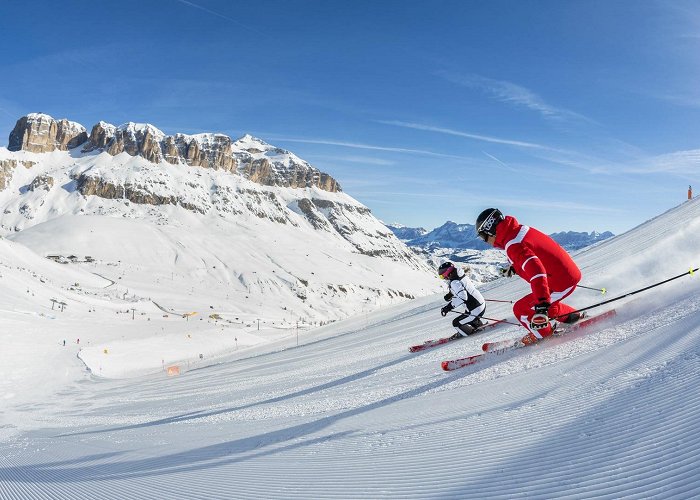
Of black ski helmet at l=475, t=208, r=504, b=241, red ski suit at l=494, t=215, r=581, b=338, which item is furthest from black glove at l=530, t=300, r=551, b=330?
black ski helmet at l=475, t=208, r=504, b=241

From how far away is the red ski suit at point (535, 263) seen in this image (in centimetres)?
691

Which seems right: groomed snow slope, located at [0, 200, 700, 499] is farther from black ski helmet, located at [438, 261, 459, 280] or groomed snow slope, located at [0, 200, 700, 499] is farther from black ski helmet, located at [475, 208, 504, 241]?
black ski helmet, located at [475, 208, 504, 241]

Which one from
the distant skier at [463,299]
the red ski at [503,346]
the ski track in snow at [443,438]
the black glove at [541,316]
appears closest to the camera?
the ski track in snow at [443,438]

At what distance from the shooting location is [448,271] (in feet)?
36.0

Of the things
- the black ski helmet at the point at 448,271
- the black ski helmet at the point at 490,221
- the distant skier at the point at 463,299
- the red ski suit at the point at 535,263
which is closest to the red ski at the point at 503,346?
the red ski suit at the point at 535,263

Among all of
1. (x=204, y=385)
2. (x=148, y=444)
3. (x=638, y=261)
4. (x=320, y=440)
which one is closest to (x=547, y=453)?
(x=320, y=440)

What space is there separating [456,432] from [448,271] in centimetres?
661

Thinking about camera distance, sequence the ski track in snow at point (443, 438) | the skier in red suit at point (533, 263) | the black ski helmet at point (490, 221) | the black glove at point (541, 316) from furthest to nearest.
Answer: the black ski helmet at point (490, 221), the skier in red suit at point (533, 263), the black glove at point (541, 316), the ski track in snow at point (443, 438)

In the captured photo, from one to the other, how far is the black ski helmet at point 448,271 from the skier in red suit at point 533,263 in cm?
330

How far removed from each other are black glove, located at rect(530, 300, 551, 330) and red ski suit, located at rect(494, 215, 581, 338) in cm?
13

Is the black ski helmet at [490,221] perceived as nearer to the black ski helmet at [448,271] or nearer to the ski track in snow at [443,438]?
the ski track in snow at [443,438]

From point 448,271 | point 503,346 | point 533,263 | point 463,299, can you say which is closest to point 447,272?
point 448,271

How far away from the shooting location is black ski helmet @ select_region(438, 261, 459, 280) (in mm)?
10914

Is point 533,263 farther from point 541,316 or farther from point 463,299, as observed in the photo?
point 463,299
